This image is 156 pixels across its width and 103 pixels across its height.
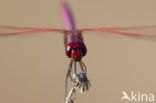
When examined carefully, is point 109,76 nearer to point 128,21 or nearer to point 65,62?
point 65,62

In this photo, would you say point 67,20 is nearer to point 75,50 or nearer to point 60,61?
point 75,50

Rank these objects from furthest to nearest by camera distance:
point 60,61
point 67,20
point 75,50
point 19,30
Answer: point 60,61 → point 67,20 → point 19,30 → point 75,50

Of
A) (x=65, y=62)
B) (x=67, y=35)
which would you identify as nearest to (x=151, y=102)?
(x=65, y=62)

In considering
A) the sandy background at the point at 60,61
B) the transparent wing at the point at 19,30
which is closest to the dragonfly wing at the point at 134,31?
the transparent wing at the point at 19,30

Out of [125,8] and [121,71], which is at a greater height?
[125,8]

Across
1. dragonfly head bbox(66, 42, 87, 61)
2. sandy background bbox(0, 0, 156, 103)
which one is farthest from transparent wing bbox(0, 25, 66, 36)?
sandy background bbox(0, 0, 156, 103)

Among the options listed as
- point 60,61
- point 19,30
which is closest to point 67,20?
point 19,30
